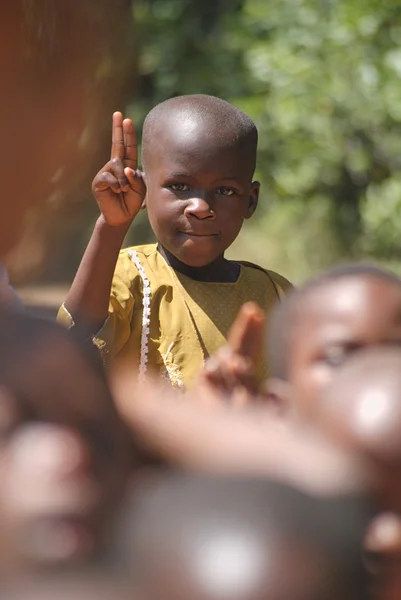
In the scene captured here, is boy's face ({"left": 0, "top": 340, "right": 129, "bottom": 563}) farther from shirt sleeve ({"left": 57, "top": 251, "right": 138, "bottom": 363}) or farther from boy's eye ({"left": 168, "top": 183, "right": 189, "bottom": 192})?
boy's eye ({"left": 168, "top": 183, "right": 189, "bottom": 192})

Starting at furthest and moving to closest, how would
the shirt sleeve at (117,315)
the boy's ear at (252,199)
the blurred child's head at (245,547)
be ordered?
the boy's ear at (252,199) < the shirt sleeve at (117,315) < the blurred child's head at (245,547)

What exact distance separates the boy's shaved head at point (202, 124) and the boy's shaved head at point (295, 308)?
3.92 feet

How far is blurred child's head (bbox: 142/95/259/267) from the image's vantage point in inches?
102

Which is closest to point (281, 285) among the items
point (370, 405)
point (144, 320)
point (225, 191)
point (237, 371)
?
point (225, 191)

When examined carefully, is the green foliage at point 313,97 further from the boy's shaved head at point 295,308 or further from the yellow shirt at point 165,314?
the boy's shaved head at point 295,308

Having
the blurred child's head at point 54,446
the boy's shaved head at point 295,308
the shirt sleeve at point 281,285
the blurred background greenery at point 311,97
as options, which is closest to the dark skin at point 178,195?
the shirt sleeve at point 281,285

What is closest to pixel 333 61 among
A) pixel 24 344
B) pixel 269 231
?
pixel 269 231

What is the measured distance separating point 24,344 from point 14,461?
0.09 metres

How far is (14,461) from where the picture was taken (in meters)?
0.70

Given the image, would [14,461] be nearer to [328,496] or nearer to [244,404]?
[328,496]

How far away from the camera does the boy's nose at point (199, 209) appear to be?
8.41 ft

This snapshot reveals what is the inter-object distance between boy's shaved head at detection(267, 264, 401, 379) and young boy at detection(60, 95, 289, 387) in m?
0.92

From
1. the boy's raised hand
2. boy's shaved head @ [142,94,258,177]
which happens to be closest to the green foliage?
boy's shaved head @ [142,94,258,177]

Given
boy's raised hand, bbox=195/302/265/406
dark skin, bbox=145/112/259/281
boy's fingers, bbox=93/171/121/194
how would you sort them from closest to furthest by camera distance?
boy's raised hand, bbox=195/302/265/406
boy's fingers, bbox=93/171/121/194
dark skin, bbox=145/112/259/281
